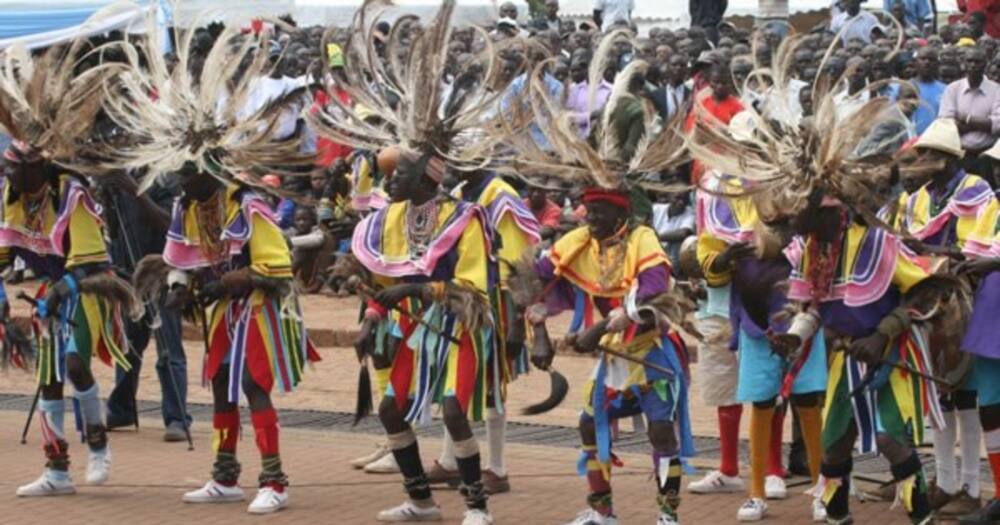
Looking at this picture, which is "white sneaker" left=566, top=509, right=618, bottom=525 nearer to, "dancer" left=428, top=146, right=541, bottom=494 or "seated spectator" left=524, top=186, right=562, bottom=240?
"dancer" left=428, top=146, right=541, bottom=494

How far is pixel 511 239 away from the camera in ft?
39.2

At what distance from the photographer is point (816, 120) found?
10.0 m

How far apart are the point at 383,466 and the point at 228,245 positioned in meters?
1.85

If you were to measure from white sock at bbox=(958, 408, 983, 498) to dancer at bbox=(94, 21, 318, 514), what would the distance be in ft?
11.6

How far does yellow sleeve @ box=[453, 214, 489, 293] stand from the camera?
1091 centimetres

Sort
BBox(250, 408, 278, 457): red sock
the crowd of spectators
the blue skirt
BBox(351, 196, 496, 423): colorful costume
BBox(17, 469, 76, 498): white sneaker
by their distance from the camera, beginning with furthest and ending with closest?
the crowd of spectators < BBox(17, 469, 76, 498): white sneaker < BBox(250, 408, 278, 457): red sock < the blue skirt < BBox(351, 196, 496, 423): colorful costume

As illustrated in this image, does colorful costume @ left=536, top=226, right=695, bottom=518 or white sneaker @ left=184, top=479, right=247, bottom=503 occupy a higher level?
colorful costume @ left=536, top=226, right=695, bottom=518

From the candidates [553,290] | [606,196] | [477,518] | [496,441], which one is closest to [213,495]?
[496,441]

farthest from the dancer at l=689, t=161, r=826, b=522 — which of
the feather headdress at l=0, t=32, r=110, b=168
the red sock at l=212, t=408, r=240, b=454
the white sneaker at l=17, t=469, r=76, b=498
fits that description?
the white sneaker at l=17, t=469, r=76, b=498

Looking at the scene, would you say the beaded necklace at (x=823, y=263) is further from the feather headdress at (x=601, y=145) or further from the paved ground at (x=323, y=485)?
the paved ground at (x=323, y=485)

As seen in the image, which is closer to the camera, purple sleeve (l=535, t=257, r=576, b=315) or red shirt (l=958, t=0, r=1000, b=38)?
purple sleeve (l=535, t=257, r=576, b=315)

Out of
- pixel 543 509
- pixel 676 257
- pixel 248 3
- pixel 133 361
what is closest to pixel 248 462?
pixel 133 361

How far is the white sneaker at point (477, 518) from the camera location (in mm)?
10906

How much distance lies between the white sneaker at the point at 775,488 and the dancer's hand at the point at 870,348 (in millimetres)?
1664
